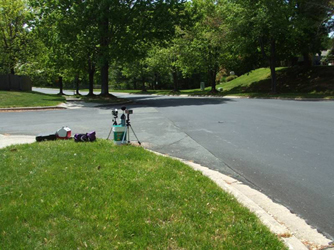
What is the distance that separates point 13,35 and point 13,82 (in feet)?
21.0

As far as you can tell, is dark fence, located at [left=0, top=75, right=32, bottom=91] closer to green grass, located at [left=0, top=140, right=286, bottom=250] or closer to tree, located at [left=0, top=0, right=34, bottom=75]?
tree, located at [left=0, top=0, right=34, bottom=75]

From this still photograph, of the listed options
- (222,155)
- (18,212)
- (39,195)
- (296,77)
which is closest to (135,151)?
(222,155)

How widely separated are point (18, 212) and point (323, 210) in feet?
12.7

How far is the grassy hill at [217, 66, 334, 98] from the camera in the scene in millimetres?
26547

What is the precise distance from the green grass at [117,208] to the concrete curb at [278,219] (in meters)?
0.16

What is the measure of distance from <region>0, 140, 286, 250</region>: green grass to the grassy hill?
880 inches

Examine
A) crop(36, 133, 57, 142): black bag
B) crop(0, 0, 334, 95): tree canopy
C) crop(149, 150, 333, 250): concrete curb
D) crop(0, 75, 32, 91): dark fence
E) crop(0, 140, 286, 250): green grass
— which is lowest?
crop(149, 150, 333, 250): concrete curb

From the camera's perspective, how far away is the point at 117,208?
371cm

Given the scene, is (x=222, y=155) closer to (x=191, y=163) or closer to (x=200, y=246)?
(x=191, y=163)

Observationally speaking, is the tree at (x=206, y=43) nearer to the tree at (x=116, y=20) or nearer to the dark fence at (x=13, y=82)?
the tree at (x=116, y=20)

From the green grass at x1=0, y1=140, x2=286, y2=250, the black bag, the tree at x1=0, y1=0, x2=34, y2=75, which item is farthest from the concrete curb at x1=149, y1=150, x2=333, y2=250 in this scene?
the tree at x1=0, y1=0, x2=34, y2=75

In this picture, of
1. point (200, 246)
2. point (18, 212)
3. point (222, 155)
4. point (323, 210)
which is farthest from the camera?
point (222, 155)

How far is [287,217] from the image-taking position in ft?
12.7

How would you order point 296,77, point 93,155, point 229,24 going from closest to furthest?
1. point 93,155
2. point 229,24
3. point 296,77
